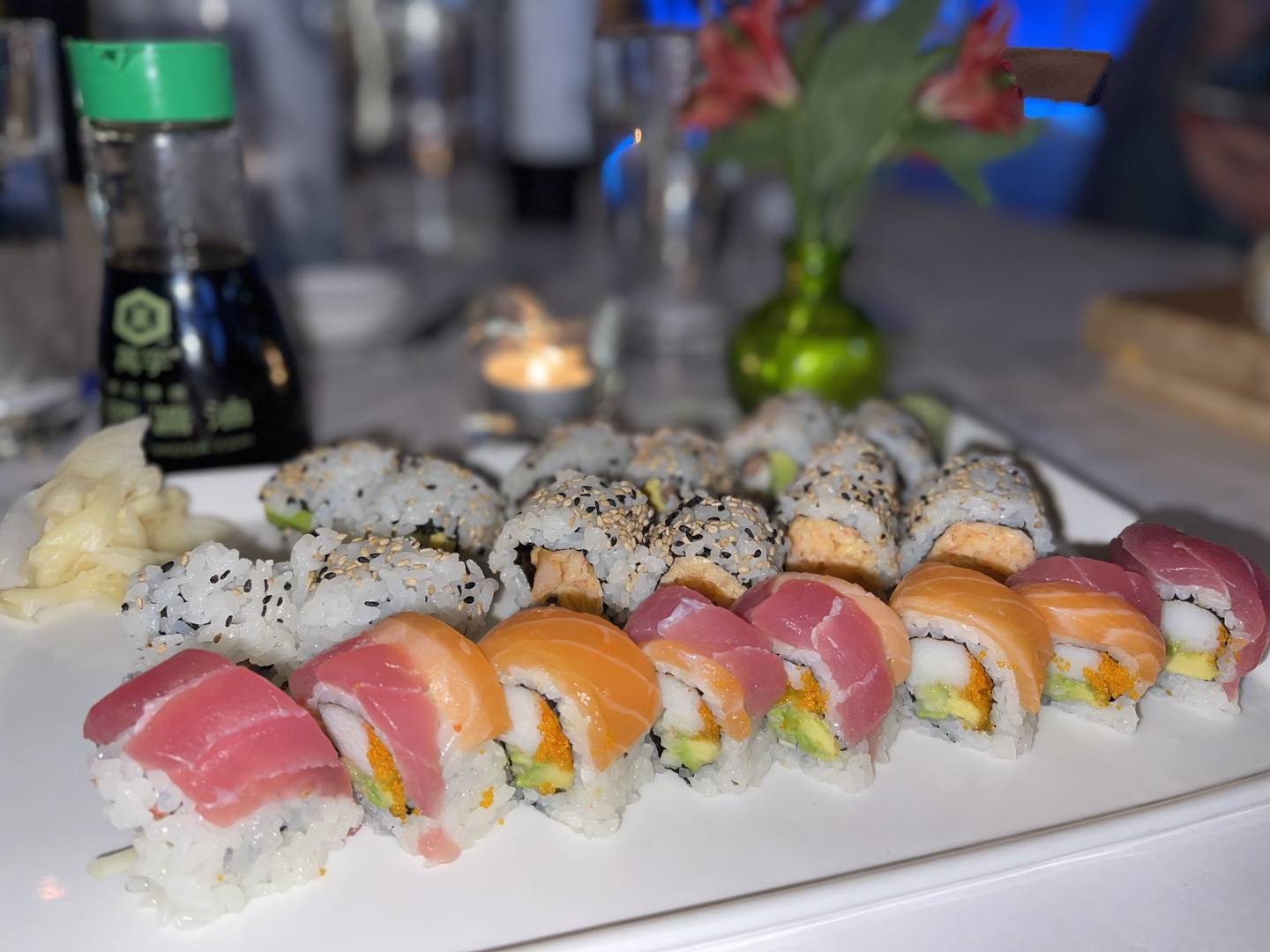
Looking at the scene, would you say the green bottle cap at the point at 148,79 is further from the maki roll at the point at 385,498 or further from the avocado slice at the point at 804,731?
the avocado slice at the point at 804,731

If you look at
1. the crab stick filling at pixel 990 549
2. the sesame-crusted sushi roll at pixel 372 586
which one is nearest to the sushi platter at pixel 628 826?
the sesame-crusted sushi roll at pixel 372 586

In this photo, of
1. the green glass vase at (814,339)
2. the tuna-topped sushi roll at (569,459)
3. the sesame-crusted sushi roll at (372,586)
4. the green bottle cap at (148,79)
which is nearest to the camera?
the sesame-crusted sushi roll at (372,586)

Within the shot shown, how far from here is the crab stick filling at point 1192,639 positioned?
1121 mm

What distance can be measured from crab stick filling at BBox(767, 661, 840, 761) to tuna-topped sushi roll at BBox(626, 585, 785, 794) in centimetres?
2

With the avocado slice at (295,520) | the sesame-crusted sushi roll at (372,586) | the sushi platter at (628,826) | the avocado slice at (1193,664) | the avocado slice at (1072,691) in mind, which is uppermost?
the sesame-crusted sushi roll at (372,586)

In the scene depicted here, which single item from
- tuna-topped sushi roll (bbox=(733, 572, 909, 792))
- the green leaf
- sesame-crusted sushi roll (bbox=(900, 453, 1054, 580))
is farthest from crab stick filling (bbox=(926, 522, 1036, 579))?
the green leaf

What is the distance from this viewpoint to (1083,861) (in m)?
0.93

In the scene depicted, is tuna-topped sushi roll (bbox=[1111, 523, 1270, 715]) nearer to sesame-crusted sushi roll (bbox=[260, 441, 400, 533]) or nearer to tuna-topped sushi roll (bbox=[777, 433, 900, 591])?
tuna-topped sushi roll (bbox=[777, 433, 900, 591])

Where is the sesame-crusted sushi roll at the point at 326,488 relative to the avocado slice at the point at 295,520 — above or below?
above

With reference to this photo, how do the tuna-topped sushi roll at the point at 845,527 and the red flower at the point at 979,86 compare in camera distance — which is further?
the red flower at the point at 979,86

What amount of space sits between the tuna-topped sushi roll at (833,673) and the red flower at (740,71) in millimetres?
1004

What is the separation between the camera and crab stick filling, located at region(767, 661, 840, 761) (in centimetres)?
104

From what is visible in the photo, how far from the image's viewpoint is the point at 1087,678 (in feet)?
3.61

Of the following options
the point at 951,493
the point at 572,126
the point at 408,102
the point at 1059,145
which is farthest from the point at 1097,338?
the point at 1059,145
